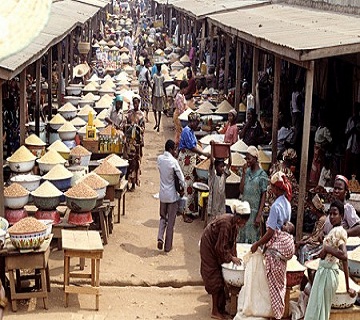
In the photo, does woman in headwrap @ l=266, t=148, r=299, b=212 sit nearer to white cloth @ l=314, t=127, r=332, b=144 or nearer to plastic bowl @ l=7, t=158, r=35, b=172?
white cloth @ l=314, t=127, r=332, b=144

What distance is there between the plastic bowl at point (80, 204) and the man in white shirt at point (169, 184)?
37.5 inches

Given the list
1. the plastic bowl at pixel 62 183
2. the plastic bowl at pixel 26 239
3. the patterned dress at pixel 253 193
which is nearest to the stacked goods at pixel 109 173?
the plastic bowl at pixel 62 183

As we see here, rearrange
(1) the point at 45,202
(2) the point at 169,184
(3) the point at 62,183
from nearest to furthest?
(1) the point at 45,202 < (2) the point at 169,184 < (3) the point at 62,183

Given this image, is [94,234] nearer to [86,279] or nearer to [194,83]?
[86,279]

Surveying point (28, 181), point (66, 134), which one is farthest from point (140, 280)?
point (66, 134)

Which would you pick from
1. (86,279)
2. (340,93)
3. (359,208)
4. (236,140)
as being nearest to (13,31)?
(86,279)

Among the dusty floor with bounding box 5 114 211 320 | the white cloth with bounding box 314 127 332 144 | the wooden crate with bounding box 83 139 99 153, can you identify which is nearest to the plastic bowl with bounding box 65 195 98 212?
the dusty floor with bounding box 5 114 211 320

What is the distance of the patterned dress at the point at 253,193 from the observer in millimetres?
7656

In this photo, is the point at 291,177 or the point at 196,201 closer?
the point at 291,177

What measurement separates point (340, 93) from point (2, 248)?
24.4ft

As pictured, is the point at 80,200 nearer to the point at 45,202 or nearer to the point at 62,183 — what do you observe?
the point at 45,202

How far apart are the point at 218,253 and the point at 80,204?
7.36 feet

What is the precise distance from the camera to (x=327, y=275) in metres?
5.67

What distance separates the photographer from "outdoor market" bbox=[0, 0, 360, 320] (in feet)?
20.3
